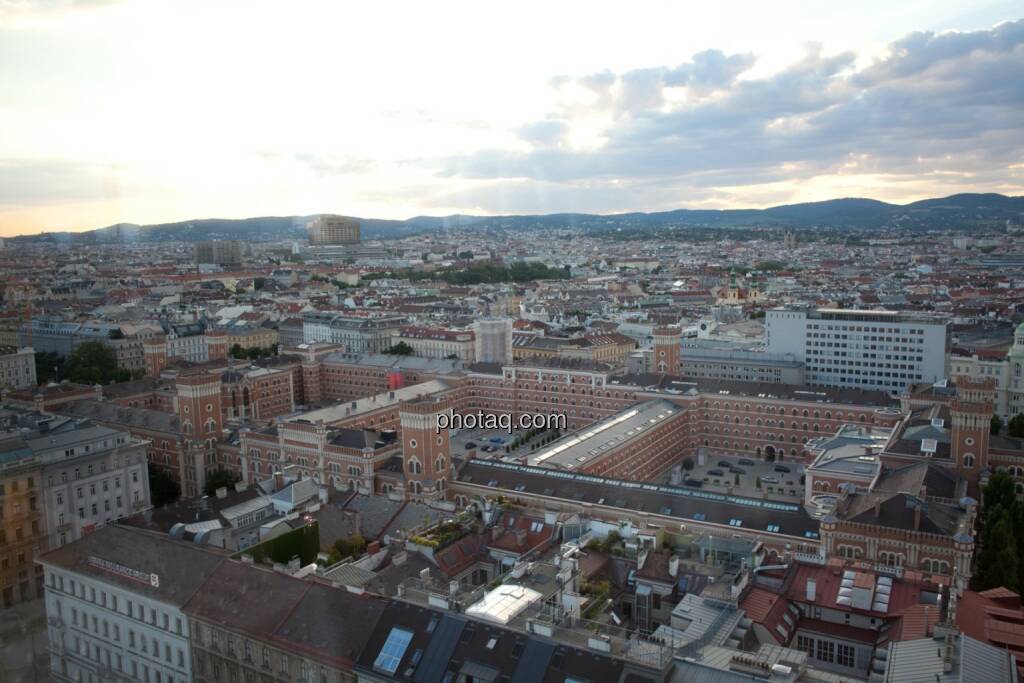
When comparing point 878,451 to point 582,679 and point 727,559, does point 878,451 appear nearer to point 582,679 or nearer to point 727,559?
point 727,559

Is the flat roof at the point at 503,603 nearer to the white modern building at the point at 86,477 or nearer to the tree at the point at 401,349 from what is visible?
the white modern building at the point at 86,477

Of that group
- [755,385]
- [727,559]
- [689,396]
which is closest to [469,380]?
[689,396]

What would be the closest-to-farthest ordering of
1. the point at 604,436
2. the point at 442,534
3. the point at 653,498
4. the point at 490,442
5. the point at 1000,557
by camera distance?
1. the point at 442,534
2. the point at 1000,557
3. the point at 653,498
4. the point at 604,436
5. the point at 490,442

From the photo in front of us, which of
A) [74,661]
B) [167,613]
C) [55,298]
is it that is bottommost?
[74,661]

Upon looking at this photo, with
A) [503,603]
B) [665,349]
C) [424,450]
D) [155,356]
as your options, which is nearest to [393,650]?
[503,603]

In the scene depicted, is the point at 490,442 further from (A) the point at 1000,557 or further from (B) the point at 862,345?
(A) the point at 1000,557
